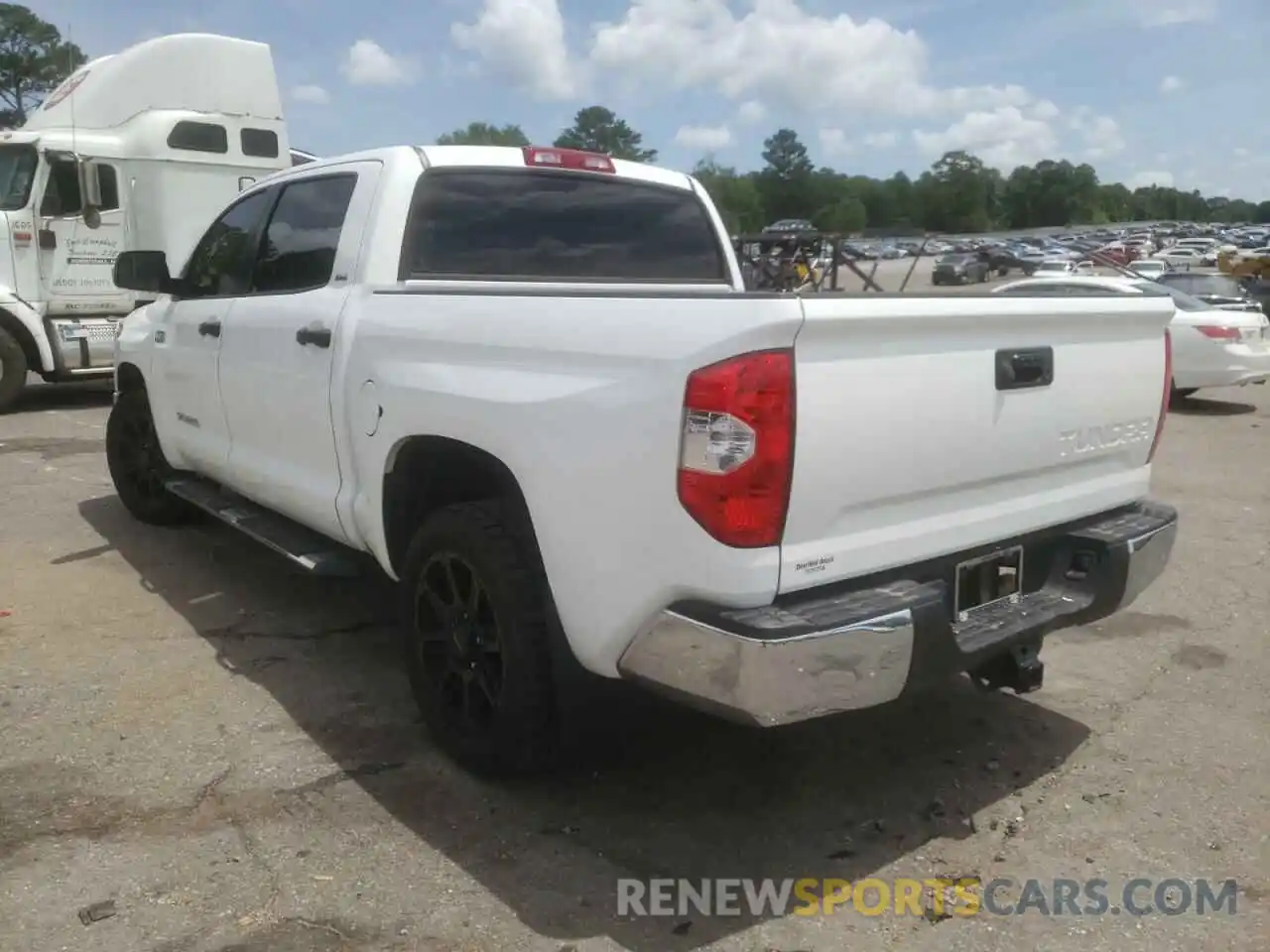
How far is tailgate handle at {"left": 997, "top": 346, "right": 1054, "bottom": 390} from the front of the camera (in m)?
2.99

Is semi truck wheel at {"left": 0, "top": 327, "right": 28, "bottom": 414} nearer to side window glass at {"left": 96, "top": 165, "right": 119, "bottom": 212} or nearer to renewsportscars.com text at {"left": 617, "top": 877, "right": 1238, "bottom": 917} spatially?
side window glass at {"left": 96, "top": 165, "right": 119, "bottom": 212}

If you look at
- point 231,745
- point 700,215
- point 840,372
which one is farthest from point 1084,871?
point 700,215

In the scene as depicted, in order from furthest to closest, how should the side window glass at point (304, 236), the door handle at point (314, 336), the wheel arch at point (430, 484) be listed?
the side window glass at point (304, 236) < the door handle at point (314, 336) < the wheel arch at point (430, 484)

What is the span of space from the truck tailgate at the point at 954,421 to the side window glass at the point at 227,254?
3.20 meters

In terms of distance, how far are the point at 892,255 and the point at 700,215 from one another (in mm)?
4744

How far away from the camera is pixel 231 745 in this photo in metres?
3.77

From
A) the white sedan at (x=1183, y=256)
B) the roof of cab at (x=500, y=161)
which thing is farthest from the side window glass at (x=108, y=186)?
the white sedan at (x=1183, y=256)

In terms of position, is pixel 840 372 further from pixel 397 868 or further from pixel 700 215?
pixel 700 215

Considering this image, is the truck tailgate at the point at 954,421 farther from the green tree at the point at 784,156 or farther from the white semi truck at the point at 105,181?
the green tree at the point at 784,156

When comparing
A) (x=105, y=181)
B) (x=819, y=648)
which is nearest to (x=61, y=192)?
(x=105, y=181)

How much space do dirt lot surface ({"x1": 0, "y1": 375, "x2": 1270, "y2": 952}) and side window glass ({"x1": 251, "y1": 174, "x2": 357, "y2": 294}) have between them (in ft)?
4.97

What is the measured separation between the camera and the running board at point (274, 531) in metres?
4.10

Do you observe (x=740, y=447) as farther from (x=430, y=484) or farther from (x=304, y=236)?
(x=304, y=236)

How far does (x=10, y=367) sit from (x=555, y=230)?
8845mm
